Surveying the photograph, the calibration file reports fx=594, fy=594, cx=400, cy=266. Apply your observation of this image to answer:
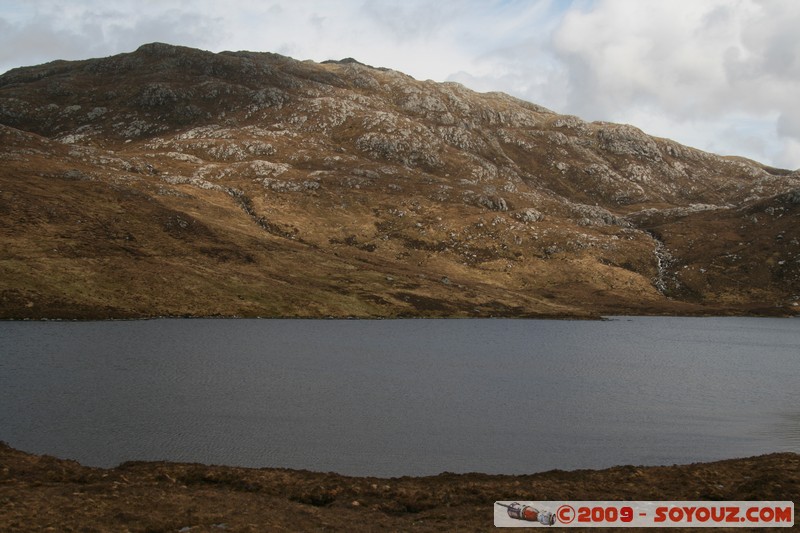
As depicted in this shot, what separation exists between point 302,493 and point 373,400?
1003 inches

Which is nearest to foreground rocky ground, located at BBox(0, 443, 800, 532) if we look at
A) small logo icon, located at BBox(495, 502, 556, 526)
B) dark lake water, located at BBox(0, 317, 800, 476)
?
small logo icon, located at BBox(495, 502, 556, 526)

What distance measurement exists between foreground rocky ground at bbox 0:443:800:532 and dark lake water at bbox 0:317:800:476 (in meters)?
3.93

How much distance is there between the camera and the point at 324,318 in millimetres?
126062

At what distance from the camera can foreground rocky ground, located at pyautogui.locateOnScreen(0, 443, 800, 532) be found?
75.5 ft

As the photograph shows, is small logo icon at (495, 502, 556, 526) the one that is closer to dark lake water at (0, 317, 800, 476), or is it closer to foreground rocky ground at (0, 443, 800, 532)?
foreground rocky ground at (0, 443, 800, 532)

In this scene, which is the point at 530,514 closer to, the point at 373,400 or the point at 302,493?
the point at 302,493

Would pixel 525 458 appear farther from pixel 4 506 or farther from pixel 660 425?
pixel 4 506

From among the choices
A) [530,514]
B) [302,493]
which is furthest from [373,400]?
[530,514]

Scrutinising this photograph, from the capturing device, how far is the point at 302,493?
93.4ft

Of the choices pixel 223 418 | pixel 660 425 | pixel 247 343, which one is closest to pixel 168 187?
pixel 247 343

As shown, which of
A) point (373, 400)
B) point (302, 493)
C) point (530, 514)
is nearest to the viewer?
point (530, 514)

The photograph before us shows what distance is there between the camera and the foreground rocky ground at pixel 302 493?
23000 millimetres

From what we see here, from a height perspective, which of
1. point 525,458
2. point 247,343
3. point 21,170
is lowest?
point 525,458

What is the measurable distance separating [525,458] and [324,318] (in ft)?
296
